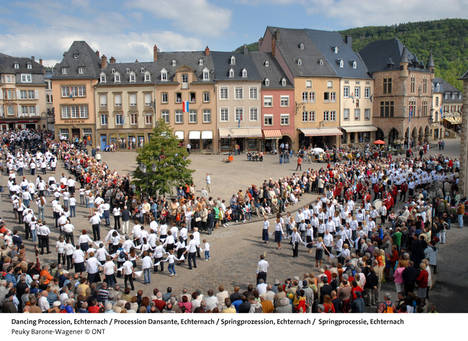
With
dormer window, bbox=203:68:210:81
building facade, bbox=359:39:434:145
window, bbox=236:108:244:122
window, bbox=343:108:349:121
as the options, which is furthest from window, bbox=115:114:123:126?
building facade, bbox=359:39:434:145

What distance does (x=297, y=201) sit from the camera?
30312mm

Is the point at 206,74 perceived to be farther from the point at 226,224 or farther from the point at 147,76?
the point at 226,224

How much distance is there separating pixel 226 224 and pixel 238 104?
32.7 m

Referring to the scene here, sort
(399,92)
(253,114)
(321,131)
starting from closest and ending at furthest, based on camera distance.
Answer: (253,114), (321,131), (399,92)

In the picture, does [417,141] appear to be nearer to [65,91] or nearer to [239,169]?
[239,169]

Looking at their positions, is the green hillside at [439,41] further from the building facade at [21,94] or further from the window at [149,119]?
the window at [149,119]

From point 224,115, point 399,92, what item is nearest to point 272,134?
point 224,115

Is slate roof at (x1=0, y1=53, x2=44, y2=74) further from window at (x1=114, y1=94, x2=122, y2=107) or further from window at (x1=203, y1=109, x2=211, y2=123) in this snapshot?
window at (x1=203, y1=109, x2=211, y2=123)

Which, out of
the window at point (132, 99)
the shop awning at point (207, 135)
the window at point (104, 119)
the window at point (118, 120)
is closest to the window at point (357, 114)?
the shop awning at point (207, 135)

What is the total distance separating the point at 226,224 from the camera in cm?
2605

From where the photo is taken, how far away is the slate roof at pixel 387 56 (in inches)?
2429

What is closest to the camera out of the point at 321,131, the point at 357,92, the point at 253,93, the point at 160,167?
the point at 160,167

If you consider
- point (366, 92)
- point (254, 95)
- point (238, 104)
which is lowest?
point (238, 104)

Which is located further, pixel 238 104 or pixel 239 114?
pixel 239 114
